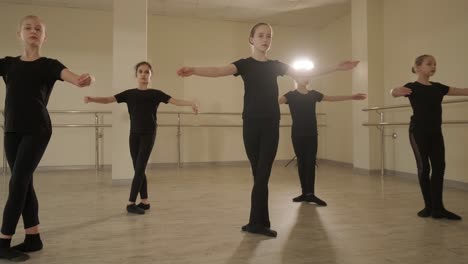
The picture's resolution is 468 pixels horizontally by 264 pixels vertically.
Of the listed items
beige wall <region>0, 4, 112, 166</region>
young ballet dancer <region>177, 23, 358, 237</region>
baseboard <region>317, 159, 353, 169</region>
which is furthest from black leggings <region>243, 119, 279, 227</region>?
beige wall <region>0, 4, 112, 166</region>

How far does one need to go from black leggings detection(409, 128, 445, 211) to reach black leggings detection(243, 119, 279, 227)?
1305 millimetres

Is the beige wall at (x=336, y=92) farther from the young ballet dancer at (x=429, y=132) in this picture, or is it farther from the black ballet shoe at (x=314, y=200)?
the young ballet dancer at (x=429, y=132)

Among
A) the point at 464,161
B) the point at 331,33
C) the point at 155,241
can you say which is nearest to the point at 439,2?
the point at 464,161

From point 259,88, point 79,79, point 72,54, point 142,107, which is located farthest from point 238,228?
point 72,54

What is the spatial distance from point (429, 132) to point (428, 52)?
2553 millimetres

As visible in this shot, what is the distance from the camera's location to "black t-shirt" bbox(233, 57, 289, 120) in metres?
2.39

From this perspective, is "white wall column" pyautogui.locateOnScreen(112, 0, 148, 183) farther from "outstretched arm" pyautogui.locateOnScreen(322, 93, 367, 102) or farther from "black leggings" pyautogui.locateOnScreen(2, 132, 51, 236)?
"black leggings" pyautogui.locateOnScreen(2, 132, 51, 236)

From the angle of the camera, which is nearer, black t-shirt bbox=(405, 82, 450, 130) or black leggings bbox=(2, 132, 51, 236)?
black leggings bbox=(2, 132, 51, 236)

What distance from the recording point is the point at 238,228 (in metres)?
2.59

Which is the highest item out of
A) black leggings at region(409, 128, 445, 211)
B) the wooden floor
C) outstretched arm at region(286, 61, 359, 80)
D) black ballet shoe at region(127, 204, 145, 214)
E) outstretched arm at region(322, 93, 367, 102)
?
outstretched arm at region(286, 61, 359, 80)

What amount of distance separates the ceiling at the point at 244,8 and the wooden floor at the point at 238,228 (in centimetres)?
347

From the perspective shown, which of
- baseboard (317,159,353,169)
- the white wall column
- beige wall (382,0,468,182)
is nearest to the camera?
beige wall (382,0,468,182)

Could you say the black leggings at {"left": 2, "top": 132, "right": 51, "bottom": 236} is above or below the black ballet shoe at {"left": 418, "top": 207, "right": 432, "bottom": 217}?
above

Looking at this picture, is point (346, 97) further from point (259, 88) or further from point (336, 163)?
point (336, 163)
